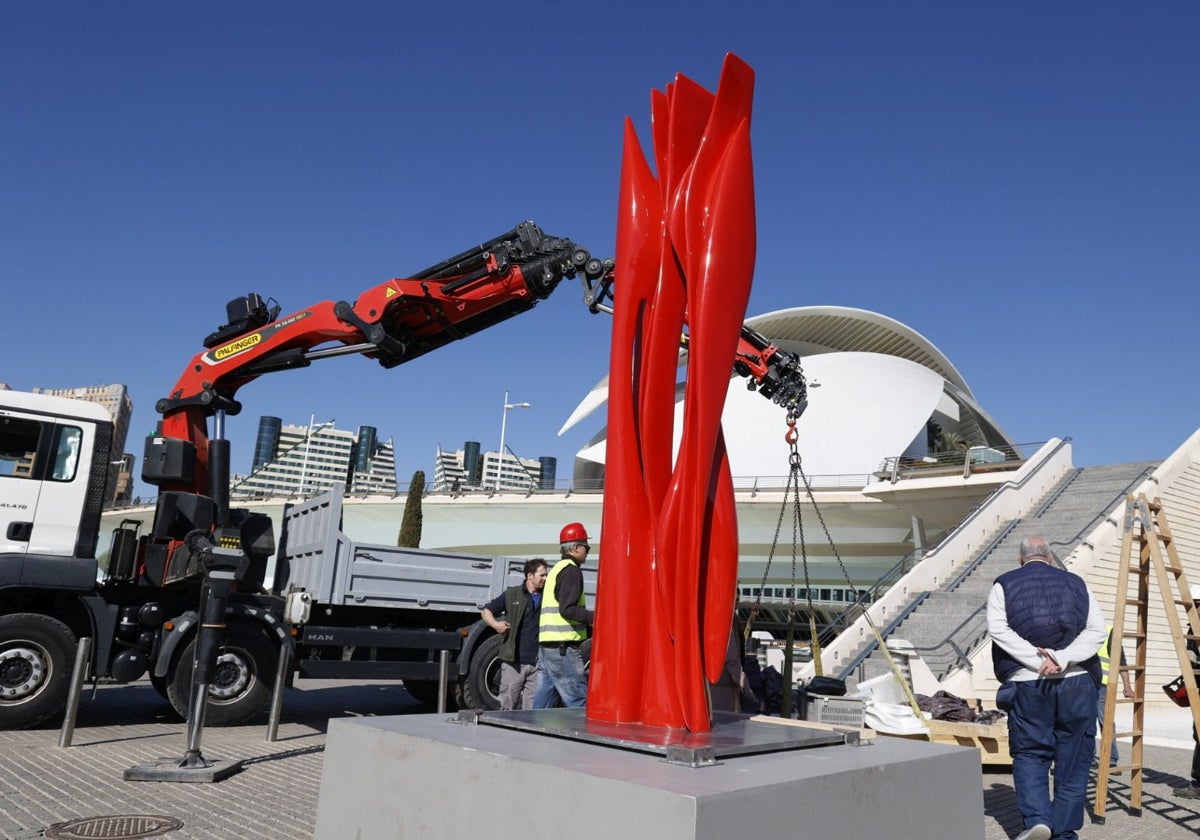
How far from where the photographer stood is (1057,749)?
15.3 ft

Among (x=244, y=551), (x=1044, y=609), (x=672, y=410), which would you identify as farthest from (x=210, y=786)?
(x=1044, y=609)

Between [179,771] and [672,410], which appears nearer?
[672,410]

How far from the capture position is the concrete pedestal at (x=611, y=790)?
244cm

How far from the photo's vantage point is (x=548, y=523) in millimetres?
31000

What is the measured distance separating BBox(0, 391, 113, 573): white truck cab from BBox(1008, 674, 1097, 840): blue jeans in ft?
24.4

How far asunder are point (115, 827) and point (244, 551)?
14.7 ft

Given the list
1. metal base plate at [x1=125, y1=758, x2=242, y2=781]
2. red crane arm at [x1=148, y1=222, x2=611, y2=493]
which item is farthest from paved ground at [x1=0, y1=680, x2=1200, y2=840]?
red crane arm at [x1=148, y1=222, x2=611, y2=493]

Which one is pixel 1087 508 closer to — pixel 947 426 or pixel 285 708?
pixel 285 708

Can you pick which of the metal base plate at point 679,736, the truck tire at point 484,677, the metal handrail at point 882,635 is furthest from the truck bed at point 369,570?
the metal base plate at point 679,736

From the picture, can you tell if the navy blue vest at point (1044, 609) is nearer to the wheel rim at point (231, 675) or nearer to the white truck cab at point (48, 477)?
the wheel rim at point (231, 675)

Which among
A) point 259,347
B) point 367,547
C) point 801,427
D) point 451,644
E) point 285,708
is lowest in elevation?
point 285,708

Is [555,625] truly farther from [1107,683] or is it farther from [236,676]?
[1107,683]

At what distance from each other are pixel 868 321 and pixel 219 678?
129ft

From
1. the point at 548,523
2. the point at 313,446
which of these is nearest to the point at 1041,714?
the point at 548,523
